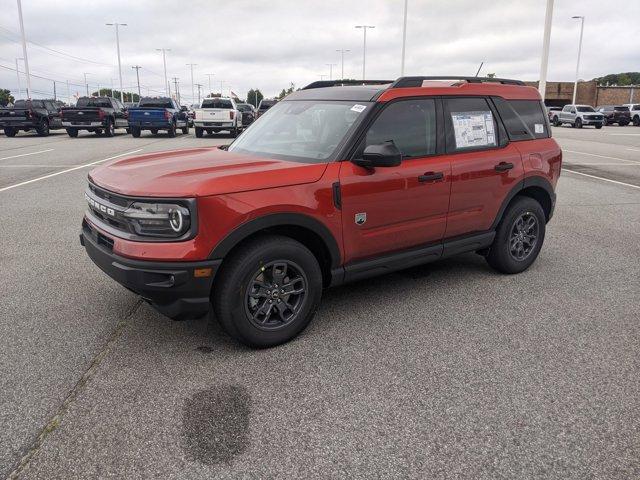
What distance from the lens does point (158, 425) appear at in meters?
2.81

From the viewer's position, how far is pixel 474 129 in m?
4.76

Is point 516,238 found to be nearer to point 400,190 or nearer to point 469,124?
point 469,124

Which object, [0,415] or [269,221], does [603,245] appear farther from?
[0,415]

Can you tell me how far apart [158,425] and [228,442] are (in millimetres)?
410

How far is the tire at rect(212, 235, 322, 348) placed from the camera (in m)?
3.44

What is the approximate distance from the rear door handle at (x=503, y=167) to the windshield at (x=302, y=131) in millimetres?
1468

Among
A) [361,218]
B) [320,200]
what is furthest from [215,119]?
[320,200]

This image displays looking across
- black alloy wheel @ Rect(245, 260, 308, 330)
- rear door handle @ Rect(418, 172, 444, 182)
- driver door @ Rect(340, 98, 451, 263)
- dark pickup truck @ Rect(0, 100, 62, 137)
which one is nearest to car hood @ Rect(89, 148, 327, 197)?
driver door @ Rect(340, 98, 451, 263)

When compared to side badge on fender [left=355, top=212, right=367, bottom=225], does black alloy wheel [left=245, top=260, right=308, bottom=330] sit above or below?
below

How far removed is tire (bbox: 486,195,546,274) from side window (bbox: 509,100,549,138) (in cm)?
69

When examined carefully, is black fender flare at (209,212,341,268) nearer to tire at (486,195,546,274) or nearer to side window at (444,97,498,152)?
side window at (444,97,498,152)

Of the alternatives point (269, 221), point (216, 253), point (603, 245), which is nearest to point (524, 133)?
point (603, 245)

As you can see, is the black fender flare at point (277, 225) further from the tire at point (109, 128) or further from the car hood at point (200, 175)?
the tire at point (109, 128)

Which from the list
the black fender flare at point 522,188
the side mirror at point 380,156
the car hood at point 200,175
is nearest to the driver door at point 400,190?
the side mirror at point 380,156
